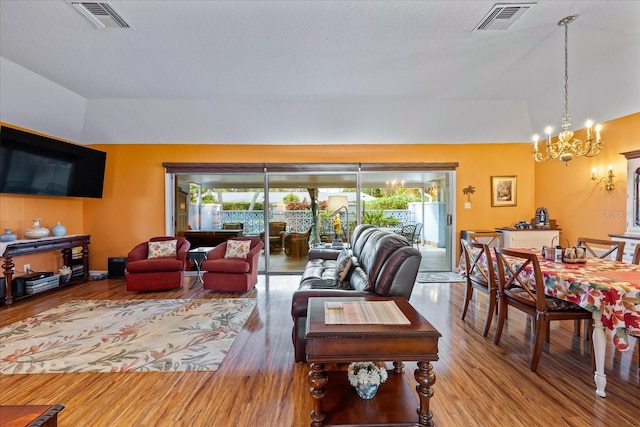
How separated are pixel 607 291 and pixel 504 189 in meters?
4.57

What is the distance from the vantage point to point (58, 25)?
3.05m

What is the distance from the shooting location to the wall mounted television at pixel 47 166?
4359 mm

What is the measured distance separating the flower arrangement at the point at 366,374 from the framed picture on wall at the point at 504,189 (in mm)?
5395

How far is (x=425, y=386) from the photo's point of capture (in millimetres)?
1708

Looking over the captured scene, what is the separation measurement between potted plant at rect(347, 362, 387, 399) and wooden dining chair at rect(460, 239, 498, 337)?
1.76 metres

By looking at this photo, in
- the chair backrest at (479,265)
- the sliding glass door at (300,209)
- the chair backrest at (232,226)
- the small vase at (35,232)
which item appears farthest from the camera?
the chair backrest at (232,226)

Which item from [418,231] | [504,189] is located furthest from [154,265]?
[504,189]

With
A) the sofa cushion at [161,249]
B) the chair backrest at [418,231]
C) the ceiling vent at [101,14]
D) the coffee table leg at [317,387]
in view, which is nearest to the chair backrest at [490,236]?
the chair backrest at [418,231]

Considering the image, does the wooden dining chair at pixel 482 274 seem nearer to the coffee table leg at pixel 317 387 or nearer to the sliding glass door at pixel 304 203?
the coffee table leg at pixel 317 387

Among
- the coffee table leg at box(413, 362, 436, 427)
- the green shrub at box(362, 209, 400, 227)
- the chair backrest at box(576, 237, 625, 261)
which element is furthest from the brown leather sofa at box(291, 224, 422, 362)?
the green shrub at box(362, 209, 400, 227)

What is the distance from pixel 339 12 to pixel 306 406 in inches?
125

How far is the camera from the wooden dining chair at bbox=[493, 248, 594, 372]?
96.3 inches

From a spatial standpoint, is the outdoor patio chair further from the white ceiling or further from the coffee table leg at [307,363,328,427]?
the coffee table leg at [307,363,328,427]

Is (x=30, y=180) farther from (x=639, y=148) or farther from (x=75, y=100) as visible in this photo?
(x=639, y=148)
